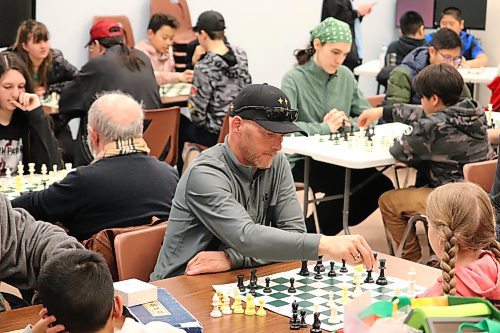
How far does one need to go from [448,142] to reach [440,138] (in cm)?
5

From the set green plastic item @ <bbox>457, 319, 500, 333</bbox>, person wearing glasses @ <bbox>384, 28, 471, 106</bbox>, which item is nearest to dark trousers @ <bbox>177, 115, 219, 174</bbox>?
person wearing glasses @ <bbox>384, 28, 471, 106</bbox>

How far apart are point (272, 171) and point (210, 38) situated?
383 cm

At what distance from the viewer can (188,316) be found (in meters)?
2.37

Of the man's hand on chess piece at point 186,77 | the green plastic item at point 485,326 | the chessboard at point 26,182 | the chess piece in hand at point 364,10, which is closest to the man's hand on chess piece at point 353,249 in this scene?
the green plastic item at point 485,326

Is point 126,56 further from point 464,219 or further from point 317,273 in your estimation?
point 464,219

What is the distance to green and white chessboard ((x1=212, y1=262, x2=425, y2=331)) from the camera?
2.60 meters

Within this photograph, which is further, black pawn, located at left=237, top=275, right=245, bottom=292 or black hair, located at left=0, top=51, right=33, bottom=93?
black hair, located at left=0, top=51, right=33, bottom=93

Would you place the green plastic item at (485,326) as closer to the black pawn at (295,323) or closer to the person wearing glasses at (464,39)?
the black pawn at (295,323)

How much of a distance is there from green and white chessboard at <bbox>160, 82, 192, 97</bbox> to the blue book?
15.8 ft

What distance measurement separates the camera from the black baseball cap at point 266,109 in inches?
121

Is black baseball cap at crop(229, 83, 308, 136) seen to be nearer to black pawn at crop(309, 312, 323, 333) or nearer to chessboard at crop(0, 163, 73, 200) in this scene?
black pawn at crop(309, 312, 323, 333)

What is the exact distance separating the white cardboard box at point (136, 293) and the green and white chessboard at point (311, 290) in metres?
0.28

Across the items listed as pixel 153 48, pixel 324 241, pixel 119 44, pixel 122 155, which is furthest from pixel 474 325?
pixel 153 48

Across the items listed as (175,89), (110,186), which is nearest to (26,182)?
(110,186)
